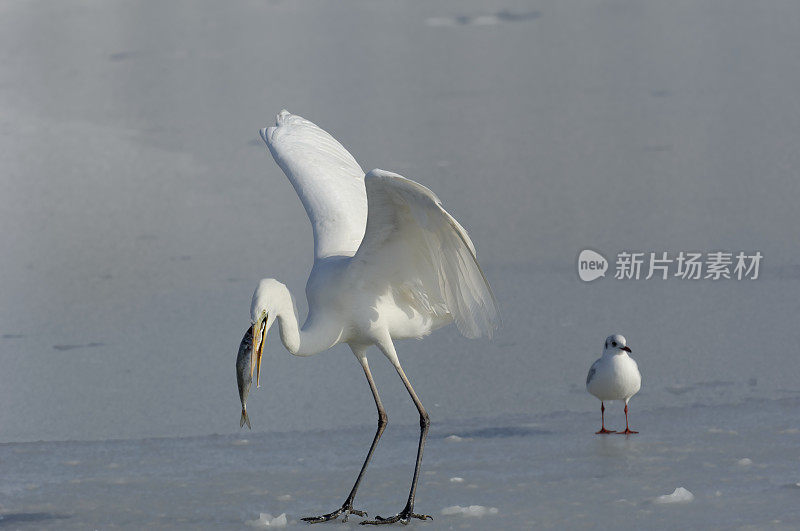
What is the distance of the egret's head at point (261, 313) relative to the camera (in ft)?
16.7

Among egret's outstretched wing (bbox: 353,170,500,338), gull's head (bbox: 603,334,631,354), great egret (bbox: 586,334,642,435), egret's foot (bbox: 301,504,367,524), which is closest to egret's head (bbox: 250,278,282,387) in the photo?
egret's outstretched wing (bbox: 353,170,500,338)

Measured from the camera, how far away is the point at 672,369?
754 centimetres

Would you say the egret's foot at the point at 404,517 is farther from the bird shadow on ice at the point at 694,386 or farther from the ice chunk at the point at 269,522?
the bird shadow on ice at the point at 694,386

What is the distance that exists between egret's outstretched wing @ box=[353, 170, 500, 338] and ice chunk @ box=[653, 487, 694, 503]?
3.40 feet

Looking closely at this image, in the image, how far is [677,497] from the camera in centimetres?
508

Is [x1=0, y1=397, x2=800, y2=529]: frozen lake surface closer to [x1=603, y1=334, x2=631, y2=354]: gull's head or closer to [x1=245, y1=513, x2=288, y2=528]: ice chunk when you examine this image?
[x1=245, y1=513, x2=288, y2=528]: ice chunk

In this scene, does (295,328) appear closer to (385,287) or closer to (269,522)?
(385,287)

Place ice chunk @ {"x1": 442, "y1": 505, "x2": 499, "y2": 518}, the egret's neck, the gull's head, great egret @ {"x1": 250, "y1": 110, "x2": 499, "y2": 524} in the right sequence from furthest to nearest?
the gull's head < the egret's neck < great egret @ {"x1": 250, "y1": 110, "x2": 499, "y2": 524} < ice chunk @ {"x1": 442, "y1": 505, "x2": 499, "y2": 518}

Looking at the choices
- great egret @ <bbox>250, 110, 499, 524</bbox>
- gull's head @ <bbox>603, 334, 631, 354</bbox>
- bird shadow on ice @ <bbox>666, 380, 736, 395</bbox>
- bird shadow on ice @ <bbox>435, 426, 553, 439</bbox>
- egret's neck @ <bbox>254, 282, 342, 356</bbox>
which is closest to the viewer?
great egret @ <bbox>250, 110, 499, 524</bbox>

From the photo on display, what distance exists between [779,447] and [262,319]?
2.71 meters

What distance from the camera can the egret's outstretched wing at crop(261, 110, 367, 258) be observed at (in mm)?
6297

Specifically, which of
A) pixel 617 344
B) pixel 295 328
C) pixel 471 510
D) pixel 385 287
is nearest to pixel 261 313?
pixel 295 328

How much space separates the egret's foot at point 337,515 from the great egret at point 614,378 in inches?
72.8

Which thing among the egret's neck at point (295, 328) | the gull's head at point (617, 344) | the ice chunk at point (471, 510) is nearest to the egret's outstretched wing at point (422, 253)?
the egret's neck at point (295, 328)
